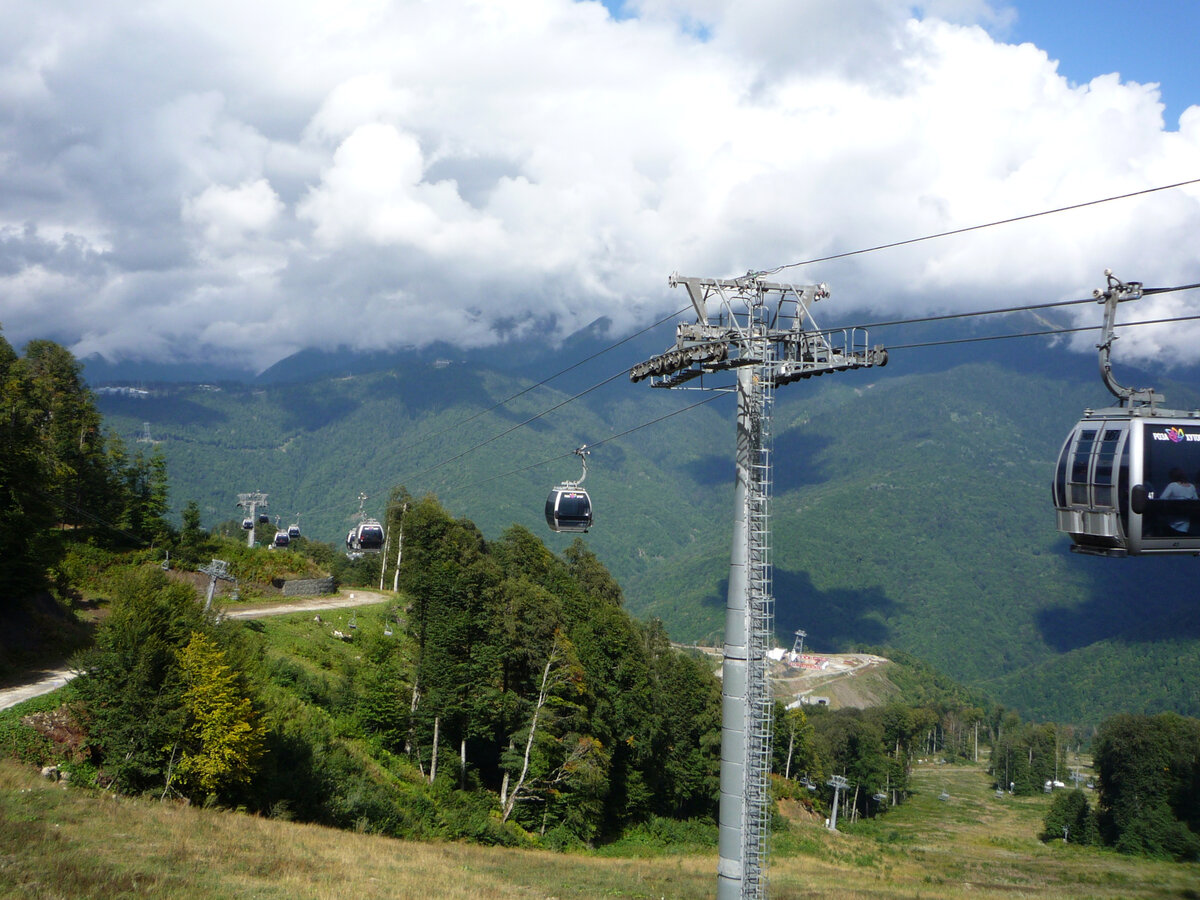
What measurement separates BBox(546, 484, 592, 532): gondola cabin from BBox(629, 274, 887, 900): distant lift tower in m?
15.4

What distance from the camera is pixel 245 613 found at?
52531mm

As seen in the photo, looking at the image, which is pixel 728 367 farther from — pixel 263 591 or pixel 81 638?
pixel 263 591

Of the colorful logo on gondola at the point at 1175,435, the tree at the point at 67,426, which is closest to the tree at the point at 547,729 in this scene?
the colorful logo on gondola at the point at 1175,435

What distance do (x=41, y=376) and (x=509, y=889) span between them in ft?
207

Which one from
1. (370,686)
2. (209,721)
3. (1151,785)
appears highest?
(370,686)

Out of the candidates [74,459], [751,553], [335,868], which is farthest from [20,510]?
[74,459]

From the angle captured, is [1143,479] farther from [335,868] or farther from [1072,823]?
[1072,823]

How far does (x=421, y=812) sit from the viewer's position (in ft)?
124

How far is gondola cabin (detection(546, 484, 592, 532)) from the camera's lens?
3334 cm

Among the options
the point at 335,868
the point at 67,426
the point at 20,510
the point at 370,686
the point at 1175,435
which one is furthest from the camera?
the point at 67,426

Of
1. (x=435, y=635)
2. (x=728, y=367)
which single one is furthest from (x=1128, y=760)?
(x=728, y=367)

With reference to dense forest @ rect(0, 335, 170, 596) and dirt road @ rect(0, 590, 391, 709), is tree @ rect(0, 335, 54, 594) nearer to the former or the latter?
dense forest @ rect(0, 335, 170, 596)

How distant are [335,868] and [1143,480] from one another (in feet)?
67.9

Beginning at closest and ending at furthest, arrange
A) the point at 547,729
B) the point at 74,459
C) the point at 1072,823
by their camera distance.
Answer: the point at 547,729, the point at 74,459, the point at 1072,823
